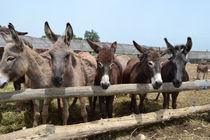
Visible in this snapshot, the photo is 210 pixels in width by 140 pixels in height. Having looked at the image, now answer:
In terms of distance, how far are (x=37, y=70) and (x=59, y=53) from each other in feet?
2.58

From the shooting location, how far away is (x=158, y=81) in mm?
4734

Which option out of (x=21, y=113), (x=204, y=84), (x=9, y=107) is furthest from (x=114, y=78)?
(x=9, y=107)

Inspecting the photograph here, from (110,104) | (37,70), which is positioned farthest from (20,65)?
(110,104)

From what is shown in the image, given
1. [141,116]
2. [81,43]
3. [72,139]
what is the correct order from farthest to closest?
[81,43]
[141,116]
[72,139]

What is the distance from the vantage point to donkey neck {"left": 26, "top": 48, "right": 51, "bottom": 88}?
456 cm

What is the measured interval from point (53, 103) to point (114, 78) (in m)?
3.06

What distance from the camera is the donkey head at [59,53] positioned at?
417 cm

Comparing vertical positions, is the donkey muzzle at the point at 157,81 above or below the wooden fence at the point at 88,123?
above

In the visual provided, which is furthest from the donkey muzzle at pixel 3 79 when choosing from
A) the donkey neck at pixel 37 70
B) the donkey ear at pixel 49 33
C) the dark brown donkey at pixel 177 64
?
the dark brown donkey at pixel 177 64

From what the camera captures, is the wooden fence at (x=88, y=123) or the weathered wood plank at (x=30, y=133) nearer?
the weathered wood plank at (x=30, y=133)

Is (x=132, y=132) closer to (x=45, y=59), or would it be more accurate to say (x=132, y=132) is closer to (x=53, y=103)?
(x=45, y=59)

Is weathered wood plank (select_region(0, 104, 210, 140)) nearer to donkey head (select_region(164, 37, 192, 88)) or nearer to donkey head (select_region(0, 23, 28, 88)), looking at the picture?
donkey head (select_region(164, 37, 192, 88))

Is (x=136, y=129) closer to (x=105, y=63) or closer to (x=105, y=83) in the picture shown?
(x=105, y=83)

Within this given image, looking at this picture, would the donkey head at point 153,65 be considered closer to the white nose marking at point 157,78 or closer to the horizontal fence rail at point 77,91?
the white nose marking at point 157,78
